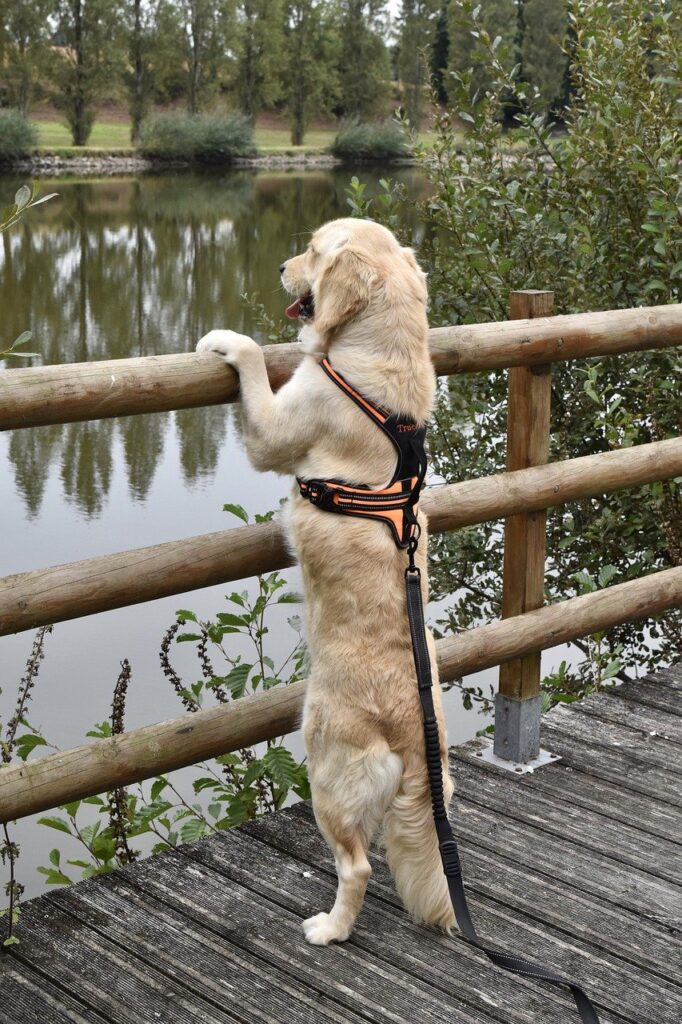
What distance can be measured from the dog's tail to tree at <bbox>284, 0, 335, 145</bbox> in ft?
139

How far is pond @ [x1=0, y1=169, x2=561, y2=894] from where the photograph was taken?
22.1ft

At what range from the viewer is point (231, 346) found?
113 inches

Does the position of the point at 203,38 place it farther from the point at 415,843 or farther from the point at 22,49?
the point at 415,843

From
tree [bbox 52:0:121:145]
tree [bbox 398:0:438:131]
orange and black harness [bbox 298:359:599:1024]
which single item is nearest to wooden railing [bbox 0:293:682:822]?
orange and black harness [bbox 298:359:599:1024]

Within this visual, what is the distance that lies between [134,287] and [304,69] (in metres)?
29.9

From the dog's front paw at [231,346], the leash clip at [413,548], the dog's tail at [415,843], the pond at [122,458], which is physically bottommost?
the pond at [122,458]

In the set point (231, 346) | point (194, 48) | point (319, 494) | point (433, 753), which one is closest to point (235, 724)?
point (433, 753)

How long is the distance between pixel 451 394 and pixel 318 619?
3.56 m

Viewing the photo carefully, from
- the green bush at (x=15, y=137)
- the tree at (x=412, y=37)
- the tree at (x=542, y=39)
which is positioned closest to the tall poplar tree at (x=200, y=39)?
the tree at (x=412, y=37)

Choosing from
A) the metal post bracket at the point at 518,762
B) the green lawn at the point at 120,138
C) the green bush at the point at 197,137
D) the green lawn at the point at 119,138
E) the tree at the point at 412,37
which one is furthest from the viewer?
the tree at the point at 412,37

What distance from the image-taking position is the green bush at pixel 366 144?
35.6 meters

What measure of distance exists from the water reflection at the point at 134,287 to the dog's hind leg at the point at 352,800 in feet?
4.46

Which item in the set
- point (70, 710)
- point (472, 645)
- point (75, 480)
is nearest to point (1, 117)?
point (75, 480)

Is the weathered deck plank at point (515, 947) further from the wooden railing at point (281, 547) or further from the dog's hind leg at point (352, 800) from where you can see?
the wooden railing at point (281, 547)
